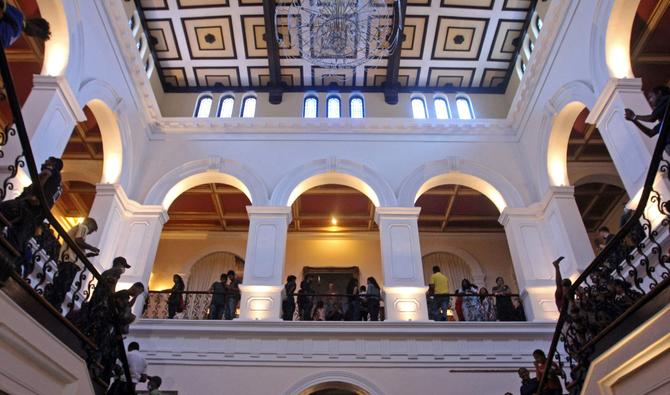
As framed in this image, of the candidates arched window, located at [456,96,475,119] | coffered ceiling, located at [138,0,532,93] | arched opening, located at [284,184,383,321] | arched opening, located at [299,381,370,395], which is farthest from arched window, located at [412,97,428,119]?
arched opening, located at [299,381,370,395]

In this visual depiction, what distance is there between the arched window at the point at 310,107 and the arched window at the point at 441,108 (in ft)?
10.9

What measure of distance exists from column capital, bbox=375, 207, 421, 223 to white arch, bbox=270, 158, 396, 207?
27 centimetres

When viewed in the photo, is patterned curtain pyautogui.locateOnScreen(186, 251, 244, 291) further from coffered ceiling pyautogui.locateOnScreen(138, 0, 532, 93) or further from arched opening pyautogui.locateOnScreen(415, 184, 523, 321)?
arched opening pyautogui.locateOnScreen(415, 184, 523, 321)

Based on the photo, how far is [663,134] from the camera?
3.95 meters

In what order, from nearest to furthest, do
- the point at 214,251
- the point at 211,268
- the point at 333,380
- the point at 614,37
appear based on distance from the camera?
the point at 614,37, the point at 333,380, the point at 211,268, the point at 214,251

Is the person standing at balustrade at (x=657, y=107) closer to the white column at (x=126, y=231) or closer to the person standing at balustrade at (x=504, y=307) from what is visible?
the person standing at balustrade at (x=504, y=307)

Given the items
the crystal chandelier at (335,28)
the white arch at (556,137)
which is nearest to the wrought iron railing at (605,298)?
the crystal chandelier at (335,28)

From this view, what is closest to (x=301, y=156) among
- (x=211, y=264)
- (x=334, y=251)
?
(x=334, y=251)

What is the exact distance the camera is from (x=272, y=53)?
1315 centimetres

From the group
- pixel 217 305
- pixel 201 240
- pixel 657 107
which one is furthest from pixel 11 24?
pixel 201 240

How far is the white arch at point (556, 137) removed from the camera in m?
10.2

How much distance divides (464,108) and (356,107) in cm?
303

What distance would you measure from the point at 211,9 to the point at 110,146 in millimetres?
4373

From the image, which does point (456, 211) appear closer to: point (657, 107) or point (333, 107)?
point (333, 107)
